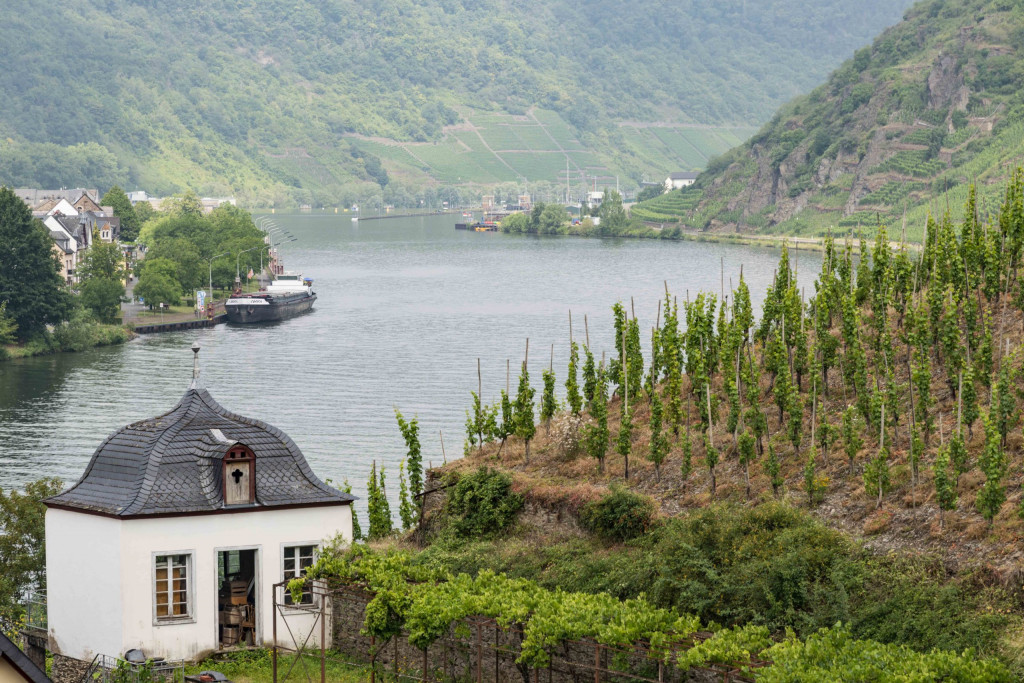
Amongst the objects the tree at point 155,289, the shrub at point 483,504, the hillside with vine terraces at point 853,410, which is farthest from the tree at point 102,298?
the shrub at point 483,504

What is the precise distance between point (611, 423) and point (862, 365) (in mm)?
9028

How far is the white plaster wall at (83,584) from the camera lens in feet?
91.8

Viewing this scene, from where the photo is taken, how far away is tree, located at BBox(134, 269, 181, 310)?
12738 centimetres

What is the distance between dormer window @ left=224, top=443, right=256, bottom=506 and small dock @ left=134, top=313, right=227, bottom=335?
92.7 meters

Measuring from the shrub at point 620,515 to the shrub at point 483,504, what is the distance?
2710mm

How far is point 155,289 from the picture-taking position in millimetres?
127250

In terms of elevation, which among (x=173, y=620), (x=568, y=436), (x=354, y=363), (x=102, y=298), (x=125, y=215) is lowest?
(x=354, y=363)

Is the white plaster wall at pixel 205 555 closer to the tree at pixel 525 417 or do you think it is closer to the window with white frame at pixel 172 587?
the window with white frame at pixel 172 587

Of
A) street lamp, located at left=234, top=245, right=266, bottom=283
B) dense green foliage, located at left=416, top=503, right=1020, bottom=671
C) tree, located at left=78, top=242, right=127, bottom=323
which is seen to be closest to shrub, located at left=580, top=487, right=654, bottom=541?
dense green foliage, located at left=416, top=503, right=1020, bottom=671

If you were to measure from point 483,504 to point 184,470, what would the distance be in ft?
29.0

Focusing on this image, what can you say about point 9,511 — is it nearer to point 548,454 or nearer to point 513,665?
point 548,454

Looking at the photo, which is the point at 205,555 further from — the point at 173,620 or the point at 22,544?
the point at 22,544

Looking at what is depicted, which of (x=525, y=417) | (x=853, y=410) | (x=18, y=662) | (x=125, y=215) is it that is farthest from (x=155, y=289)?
(x=18, y=662)

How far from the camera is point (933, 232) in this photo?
4331 centimetres
